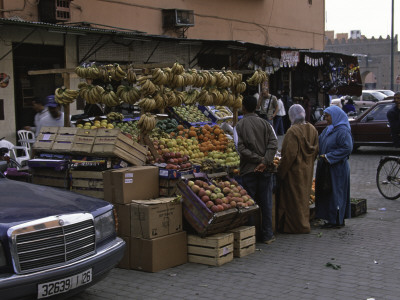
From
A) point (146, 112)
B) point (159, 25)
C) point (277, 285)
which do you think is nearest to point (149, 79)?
point (146, 112)

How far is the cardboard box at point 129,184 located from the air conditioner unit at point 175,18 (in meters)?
12.0

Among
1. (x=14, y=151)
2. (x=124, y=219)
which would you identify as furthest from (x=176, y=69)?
(x=14, y=151)

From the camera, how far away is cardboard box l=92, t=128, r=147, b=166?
22.1 ft

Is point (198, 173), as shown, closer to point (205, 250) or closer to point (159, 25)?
point (205, 250)

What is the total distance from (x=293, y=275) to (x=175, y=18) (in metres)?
13.1

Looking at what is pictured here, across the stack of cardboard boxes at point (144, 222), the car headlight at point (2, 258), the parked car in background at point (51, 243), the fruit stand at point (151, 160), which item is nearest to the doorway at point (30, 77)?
the fruit stand at point (151, 160)

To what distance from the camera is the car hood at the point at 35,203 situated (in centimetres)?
425

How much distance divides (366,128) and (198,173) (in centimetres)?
1144

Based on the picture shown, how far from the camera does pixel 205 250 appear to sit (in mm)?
6289

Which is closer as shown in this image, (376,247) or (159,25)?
(376,247)

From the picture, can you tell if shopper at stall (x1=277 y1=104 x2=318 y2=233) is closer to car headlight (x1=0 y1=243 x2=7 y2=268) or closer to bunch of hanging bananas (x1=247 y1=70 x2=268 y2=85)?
bunch of hanging bananas (x1=247 y1=70 x2=268 y2=85)

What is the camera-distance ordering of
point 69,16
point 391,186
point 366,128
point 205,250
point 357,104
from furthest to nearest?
point 357,104, point 366,128, point 69,16, point 391,186, point 205,250

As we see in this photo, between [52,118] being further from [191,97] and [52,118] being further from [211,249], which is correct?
[211,249]

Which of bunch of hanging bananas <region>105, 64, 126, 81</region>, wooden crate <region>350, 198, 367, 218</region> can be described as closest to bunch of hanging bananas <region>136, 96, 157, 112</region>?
bunch of hanging bananas <region>105, 64, 126, 81</region>
